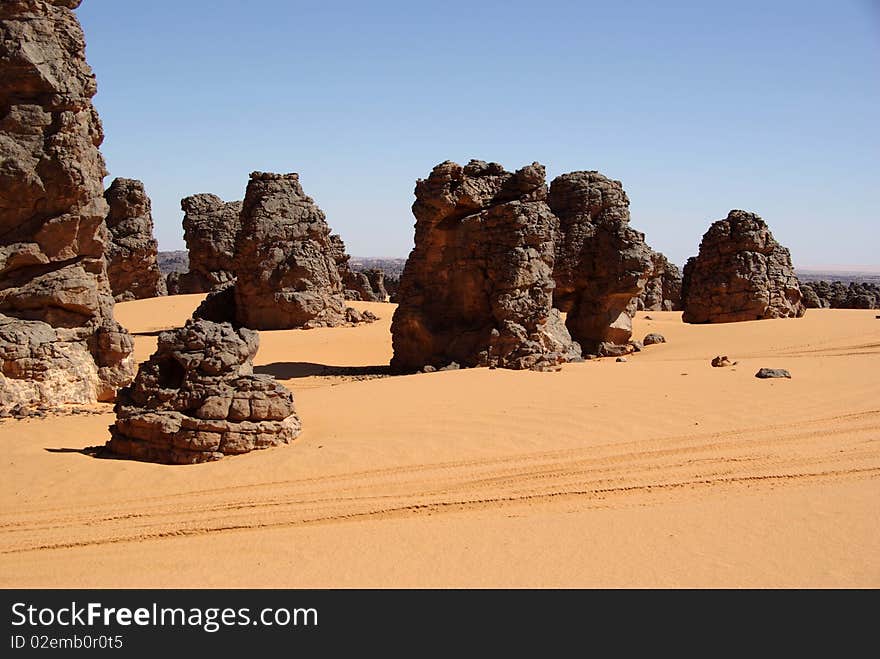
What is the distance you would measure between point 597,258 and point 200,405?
39.3 feet

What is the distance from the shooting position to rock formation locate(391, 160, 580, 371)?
550 inches

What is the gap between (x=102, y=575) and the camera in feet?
16.7

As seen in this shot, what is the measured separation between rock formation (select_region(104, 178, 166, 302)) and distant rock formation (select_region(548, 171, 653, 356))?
52.9ft

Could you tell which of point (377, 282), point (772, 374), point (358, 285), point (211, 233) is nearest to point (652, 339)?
point (772, 374)

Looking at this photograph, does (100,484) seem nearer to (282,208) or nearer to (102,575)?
(102,575)

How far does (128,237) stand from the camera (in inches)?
1100

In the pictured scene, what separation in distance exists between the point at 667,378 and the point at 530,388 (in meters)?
2.31

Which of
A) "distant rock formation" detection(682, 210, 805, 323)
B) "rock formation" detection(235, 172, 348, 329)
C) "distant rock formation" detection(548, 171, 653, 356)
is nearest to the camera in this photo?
"distant rock formation" detection(548, 171, 653, 356)

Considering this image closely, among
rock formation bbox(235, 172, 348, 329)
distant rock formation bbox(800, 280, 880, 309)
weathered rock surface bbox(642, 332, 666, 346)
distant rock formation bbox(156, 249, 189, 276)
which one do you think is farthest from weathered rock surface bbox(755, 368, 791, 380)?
distant rock formation bbox(156, 249, 189, 276)

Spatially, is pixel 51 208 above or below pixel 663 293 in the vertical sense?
above

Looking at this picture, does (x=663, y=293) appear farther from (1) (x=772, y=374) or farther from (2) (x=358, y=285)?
(1) (x=772, y=374)

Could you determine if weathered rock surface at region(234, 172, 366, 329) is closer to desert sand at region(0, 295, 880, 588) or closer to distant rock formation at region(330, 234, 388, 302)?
distant rock formation at region(330, 234, 388, 302)
